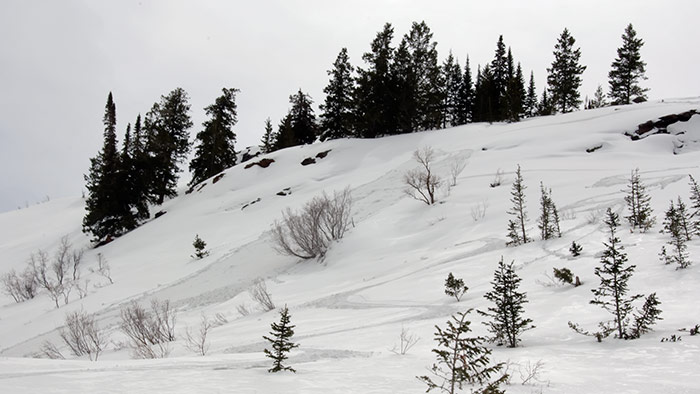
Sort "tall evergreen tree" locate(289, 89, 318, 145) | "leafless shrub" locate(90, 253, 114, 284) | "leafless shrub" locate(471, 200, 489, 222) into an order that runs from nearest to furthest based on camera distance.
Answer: "leafless shrub" locate(471, 200, 489, 222) < "leafless shrub" locate(90, 253, 114, 284) < "tall evergreen tree" locate(289, 89, 318, 145)

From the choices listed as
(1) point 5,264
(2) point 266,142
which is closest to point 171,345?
(1) point 5,264

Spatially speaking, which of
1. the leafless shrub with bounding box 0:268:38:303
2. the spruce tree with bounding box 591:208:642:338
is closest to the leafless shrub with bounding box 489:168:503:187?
the spruce tree with bounding box 591:208:642:338

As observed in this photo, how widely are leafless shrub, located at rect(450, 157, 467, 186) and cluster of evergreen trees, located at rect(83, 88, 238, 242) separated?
2894 cm

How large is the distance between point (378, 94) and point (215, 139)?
65.4 ft

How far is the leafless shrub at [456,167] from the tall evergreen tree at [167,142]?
2937 centimetres

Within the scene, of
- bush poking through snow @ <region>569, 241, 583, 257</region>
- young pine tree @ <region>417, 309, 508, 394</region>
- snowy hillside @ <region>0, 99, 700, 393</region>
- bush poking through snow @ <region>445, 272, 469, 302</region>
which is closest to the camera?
young pine tree @ <region>417, 309, 508, 394</region>

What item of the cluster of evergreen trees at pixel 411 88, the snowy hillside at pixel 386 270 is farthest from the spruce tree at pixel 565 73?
the snowy hillside at pixel 386 270

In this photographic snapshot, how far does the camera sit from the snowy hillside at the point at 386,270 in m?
4.14

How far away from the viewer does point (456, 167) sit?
2655 cm

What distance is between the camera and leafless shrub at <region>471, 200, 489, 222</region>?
17816mm

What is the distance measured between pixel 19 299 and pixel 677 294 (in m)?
33.8

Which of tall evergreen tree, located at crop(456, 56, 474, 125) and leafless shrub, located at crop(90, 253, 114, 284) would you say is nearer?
leafless shrub, located at crop(90, 253, 114, 284)

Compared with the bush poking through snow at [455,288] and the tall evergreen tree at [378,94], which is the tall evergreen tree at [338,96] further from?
the bush poking through snow at [455,288]

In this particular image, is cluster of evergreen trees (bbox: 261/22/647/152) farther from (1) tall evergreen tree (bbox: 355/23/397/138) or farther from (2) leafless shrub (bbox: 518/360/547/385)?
(2) leafless shrub (bbox: 518/360/547/385)
